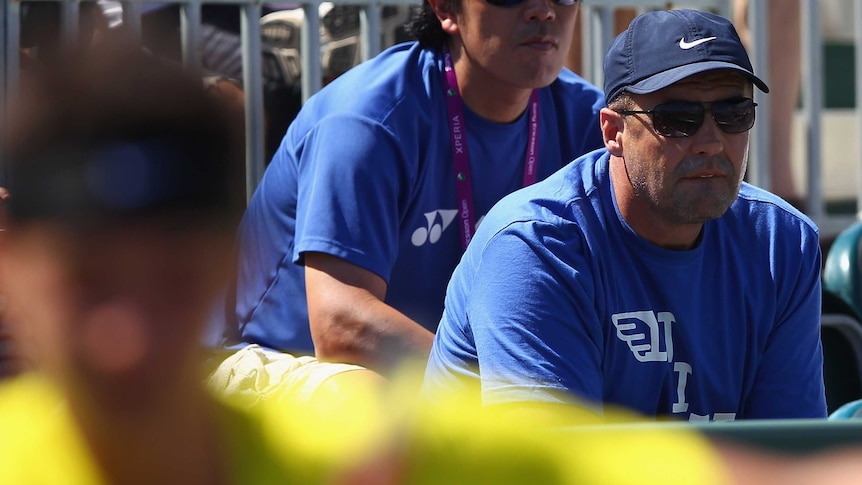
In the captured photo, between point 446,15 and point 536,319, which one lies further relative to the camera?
point 446,15

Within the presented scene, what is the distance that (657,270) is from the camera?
254cm

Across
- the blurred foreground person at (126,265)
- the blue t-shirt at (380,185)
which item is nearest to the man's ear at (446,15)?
the blue t-shirt at (380,185)

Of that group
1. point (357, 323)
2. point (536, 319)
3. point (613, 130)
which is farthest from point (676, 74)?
point (357, 323)

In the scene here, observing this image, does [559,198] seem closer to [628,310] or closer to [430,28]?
[628,310]

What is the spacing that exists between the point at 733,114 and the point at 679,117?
0.12m

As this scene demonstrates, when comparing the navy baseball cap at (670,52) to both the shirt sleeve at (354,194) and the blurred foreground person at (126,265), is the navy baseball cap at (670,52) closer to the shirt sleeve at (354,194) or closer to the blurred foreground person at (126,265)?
the shirt sleeve at (354,194)

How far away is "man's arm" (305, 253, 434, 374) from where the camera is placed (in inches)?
118

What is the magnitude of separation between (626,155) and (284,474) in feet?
5.68

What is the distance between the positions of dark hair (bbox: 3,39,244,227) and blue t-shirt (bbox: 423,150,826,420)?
1356 millimetres

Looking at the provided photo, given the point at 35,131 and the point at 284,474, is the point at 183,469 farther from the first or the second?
the point at 35,131

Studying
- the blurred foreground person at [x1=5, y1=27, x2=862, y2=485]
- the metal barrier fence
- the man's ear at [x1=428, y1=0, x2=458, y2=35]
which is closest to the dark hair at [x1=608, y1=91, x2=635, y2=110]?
the man's ear at [x1=428, y1=0, x2=458, y2=35]

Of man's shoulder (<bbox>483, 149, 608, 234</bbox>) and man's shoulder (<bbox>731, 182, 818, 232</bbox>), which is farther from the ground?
man's shoulder (<bbox>483, 149, 608, 234</bbox>)

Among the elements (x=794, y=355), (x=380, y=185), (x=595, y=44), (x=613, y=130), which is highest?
(x=595, y=44)

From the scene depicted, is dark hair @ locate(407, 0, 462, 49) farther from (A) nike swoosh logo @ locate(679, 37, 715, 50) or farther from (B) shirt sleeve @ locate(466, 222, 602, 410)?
(B) shirt sleeve @ locate(466, 222, 602, 410)
